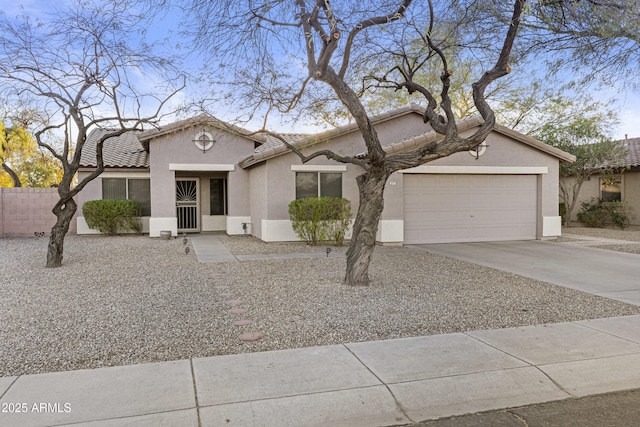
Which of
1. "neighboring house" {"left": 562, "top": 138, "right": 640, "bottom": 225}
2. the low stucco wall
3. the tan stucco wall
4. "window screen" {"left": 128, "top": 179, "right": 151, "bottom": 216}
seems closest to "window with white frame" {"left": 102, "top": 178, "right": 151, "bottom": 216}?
"window screen" {"left": 128, "top": 179, "right": 151, "bottom": 216}

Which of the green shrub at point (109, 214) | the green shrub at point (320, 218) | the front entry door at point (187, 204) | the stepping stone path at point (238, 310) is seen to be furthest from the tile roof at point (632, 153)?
the green shrub at point (109, 214)

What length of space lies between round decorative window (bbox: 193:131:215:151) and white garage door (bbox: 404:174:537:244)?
7286 millimetres

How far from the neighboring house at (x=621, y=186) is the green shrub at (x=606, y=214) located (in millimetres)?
537

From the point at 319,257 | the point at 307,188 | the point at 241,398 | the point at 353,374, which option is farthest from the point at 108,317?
the point at 307,188

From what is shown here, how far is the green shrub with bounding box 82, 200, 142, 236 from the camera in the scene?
56.4 feet

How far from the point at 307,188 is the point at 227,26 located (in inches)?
270

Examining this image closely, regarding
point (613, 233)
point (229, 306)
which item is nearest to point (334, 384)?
point (229, 306)

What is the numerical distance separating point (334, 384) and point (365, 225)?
427 centimetres

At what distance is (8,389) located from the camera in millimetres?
4078

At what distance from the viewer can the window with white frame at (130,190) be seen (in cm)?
1811

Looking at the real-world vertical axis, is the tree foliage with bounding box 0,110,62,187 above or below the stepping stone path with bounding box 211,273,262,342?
above

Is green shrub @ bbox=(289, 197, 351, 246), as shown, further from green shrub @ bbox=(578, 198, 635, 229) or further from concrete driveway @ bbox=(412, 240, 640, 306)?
green shrub @ bbox=(578, 198, 635, 229)

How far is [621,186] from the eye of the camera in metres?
21.9

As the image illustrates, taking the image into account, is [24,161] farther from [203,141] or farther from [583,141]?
[583,141]
